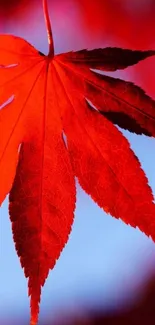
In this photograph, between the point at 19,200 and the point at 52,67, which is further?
the point at 52,67

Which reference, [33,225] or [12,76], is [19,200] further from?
[12,76]

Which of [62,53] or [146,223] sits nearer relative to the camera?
[146,223]

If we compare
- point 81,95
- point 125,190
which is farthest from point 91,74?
point 125,190

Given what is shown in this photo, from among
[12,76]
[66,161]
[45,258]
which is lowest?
[45,258]

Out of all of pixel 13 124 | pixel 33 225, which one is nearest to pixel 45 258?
pixel 33 225

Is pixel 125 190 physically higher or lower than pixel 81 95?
lower

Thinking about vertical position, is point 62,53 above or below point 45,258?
above

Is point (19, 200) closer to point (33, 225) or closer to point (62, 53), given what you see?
point (33, 225)

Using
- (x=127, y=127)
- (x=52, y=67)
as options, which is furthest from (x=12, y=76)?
(x=127, y=127)
